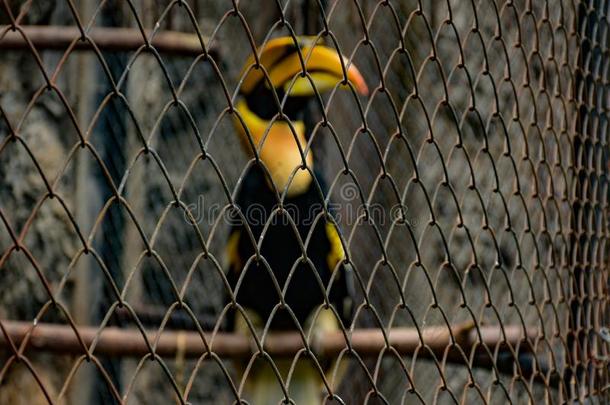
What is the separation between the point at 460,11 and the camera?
254 centimetres

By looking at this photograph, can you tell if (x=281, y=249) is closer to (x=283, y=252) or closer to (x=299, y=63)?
(x=283, y=252)

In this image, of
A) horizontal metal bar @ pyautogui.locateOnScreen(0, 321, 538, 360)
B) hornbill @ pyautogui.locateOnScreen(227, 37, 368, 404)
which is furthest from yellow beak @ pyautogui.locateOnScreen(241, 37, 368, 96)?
→ horizontal metal bar @ pyautogui.locateOnScreen(0, 321, 538, 360)

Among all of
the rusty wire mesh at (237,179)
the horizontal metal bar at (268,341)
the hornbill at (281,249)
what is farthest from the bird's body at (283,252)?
the horizontal metal bar at (268,341)

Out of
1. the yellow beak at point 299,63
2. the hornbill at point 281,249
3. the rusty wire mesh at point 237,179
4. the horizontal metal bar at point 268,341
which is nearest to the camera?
the horizontal metal bar at point 268,341

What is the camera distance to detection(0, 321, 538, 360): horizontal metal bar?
158 centimetres

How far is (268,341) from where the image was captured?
190cm

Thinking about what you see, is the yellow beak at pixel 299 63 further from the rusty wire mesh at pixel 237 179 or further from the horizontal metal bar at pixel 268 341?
the horizontal metal bar at pixel 268 341

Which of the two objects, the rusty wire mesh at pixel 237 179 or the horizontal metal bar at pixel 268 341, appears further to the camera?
the rusty wire mesh at pixel 237 179

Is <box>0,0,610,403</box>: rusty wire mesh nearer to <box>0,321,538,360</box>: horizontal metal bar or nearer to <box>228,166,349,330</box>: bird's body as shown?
<box>228,166,349,330</box>: bird's body

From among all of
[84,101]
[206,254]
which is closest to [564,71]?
[84,101]

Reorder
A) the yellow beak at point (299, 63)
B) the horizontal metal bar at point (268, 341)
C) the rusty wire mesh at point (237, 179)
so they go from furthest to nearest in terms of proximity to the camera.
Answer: the rusty wire mesh at point (237, 179)
the yellow beak at point (299, 63)
the horizontal metal bar at point (268, 341)

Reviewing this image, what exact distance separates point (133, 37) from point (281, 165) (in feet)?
1.46

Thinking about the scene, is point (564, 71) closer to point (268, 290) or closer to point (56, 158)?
point (268, 290)

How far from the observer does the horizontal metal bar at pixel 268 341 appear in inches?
62.2
